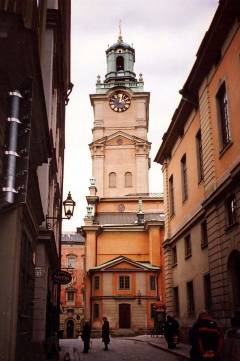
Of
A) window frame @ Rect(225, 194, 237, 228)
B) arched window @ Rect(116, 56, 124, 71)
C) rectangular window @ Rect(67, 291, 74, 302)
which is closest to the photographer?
window frame @ Rect(225, 194, 237, 228)

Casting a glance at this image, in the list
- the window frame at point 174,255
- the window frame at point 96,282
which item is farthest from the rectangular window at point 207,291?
the window frame at point 96,282

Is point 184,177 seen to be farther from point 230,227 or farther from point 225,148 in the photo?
point 230,227

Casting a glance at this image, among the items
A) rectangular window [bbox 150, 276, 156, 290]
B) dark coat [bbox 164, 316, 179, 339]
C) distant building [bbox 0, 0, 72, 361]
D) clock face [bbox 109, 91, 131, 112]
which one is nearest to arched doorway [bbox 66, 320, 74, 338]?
rectangular window [bbox 150, 276, 156, 290]

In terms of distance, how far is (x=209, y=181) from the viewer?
1989 centimetres

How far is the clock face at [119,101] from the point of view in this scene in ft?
221

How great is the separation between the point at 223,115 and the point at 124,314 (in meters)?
34.7

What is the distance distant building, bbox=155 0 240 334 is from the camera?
56.6 feet

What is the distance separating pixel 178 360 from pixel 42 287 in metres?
5.77

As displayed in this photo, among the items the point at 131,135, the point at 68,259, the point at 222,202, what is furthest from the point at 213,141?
the point at 68,259

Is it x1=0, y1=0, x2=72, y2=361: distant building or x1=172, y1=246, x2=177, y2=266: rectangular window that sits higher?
x1=172, y1=246, x2=177, y2=266: rectangular window

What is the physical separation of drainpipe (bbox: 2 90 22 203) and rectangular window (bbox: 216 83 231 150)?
480 inches

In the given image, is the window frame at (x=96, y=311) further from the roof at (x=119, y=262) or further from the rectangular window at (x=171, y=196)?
the rectangular window at (x=171, y=196)

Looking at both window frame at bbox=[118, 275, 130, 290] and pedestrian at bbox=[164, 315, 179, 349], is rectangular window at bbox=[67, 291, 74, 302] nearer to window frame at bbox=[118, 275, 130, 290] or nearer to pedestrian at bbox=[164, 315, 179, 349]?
window frame at bbox=[118, 275, 130, 290]

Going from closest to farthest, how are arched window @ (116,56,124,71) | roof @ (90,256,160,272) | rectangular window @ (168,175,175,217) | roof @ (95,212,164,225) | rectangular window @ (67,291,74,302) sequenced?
rectangular window @ (168,175,175,217)
roof @ (90,256,160,272)
roof @ (95,212,164,225)
rectangular window @ (67,291,74,302)
arched window @ (116,56,124,71)
